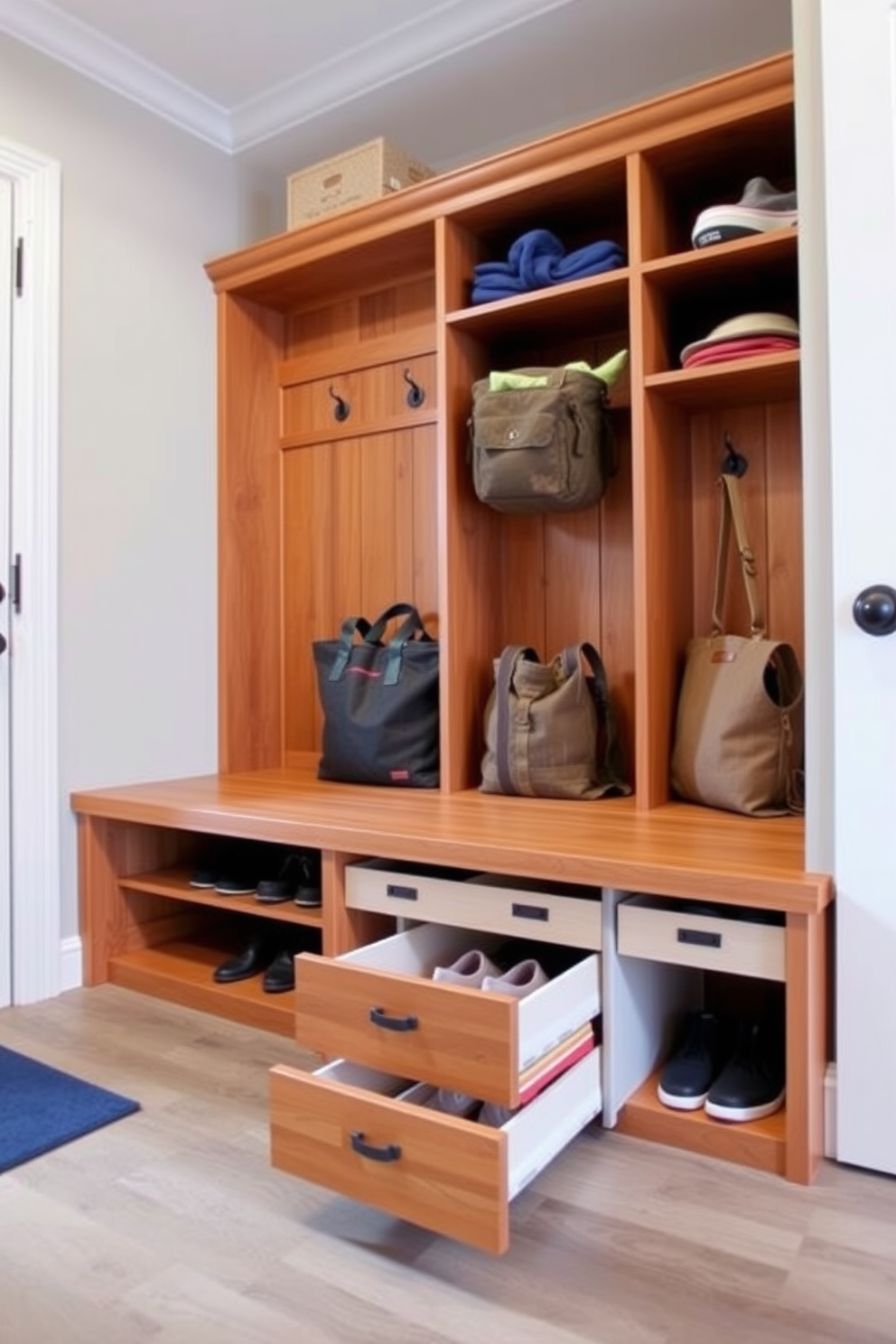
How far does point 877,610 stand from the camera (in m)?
1.38

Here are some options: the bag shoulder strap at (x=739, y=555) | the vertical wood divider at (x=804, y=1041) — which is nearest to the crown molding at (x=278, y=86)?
the bag shoulder strap at (x=739, y=555)

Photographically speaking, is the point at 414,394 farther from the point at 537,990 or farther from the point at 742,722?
the point at 537,990

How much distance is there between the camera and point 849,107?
4.66 feet

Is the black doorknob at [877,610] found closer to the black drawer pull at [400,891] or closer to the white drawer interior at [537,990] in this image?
the white drawer interior at [537,990]

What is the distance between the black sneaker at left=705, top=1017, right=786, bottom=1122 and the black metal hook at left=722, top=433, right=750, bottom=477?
118cm

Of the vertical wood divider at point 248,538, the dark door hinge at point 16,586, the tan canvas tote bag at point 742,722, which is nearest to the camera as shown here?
the tan canvas tote bag at point 742,722

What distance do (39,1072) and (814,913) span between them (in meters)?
1.46

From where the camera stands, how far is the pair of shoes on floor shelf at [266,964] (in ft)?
6.91

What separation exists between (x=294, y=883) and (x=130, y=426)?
128 cm

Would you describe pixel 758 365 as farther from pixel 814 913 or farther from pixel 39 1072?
pixel 39 1072

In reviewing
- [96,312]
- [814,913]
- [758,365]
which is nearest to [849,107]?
[758,365]

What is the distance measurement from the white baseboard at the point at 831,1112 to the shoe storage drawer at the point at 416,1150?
0.41 meters

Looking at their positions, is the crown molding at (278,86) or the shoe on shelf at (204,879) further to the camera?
the shoe on shelf at (204,879)

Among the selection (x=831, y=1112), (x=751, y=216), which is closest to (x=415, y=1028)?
(x=831, y=1112)
